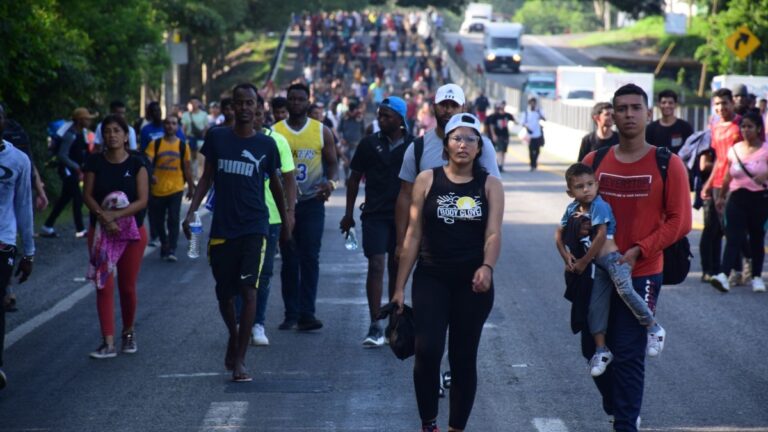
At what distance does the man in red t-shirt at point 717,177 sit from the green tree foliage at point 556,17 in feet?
403

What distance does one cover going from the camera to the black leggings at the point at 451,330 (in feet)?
22.1

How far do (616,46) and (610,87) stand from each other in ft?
158

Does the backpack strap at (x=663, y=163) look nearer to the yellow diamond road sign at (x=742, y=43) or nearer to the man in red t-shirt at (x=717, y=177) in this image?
the man in red t-shirt at (x=717, y=177)

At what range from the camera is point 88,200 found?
9625 mm

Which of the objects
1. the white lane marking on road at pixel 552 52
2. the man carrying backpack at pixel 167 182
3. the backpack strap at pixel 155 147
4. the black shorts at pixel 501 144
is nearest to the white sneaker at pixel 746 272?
the man carrying backpack at pixel 167 182

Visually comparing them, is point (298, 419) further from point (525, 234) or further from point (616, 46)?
point (616, 46)

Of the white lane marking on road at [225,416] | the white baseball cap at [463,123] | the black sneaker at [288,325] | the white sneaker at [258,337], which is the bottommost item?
the black sneaker at [288,325]

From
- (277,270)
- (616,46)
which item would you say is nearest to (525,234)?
(277,270)

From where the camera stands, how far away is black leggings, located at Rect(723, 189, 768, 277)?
1259 centimetres

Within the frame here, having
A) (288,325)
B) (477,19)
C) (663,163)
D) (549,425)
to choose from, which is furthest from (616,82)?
(477,19)

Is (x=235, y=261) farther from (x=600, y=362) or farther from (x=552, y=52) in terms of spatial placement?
(x=552, y=52)

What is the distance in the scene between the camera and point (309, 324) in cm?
1070

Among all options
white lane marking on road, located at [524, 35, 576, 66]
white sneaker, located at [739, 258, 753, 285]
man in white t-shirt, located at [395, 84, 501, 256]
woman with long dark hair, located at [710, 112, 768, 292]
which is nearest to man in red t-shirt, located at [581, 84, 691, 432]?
man in white t-shirt, located at [395, 84, 501, 256]

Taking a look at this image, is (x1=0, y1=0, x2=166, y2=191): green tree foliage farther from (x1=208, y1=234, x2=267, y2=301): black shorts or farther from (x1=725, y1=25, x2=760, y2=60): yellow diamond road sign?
(x1=725, y1=25, x2=760, y2=60): yellow diamond road sign
